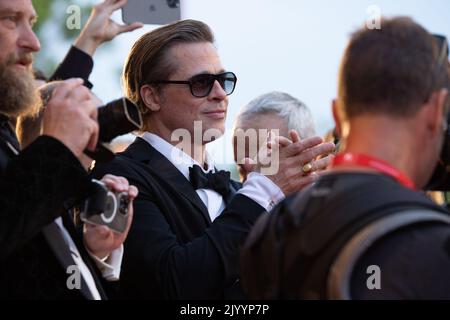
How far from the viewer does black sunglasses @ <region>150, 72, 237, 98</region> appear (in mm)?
4086

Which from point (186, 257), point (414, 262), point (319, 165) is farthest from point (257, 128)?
point (414, 262)

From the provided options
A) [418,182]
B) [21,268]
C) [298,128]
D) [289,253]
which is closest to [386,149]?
[418,182]

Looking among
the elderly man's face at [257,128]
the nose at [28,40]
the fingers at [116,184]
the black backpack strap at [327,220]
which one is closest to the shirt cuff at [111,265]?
the fingers at [116,184]

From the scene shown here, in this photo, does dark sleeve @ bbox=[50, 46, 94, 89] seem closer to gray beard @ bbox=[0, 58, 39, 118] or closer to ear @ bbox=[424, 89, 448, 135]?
gray beard @ bbox=[0, 58, 39, 118]

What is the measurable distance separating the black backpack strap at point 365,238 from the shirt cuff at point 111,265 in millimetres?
1330

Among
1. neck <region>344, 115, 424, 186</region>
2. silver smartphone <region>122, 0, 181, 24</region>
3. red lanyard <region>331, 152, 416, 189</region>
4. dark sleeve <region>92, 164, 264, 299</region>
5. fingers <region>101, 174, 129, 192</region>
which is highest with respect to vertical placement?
silver smartphone <region>122, 0, 181, 24</region>

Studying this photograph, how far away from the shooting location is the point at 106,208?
3102 millimetres

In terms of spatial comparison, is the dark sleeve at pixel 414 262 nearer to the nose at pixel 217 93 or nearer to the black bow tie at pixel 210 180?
the black bow tie at pixel 210 180

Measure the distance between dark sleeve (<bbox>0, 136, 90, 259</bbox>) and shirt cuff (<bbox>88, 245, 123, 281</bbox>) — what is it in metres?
0.51

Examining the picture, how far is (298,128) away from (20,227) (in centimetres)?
221

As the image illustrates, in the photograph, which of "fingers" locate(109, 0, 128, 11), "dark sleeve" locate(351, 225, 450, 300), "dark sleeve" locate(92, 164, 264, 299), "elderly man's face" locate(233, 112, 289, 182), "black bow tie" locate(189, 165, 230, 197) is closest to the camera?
"dark sleeve" locate(351, 225, 450, 300)

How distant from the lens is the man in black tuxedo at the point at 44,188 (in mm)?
2695

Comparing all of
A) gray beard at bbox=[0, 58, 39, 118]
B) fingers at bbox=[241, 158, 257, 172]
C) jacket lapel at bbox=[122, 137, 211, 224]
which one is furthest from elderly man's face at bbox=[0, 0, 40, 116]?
fingers at bbox=[241, 158, 257, 172]
